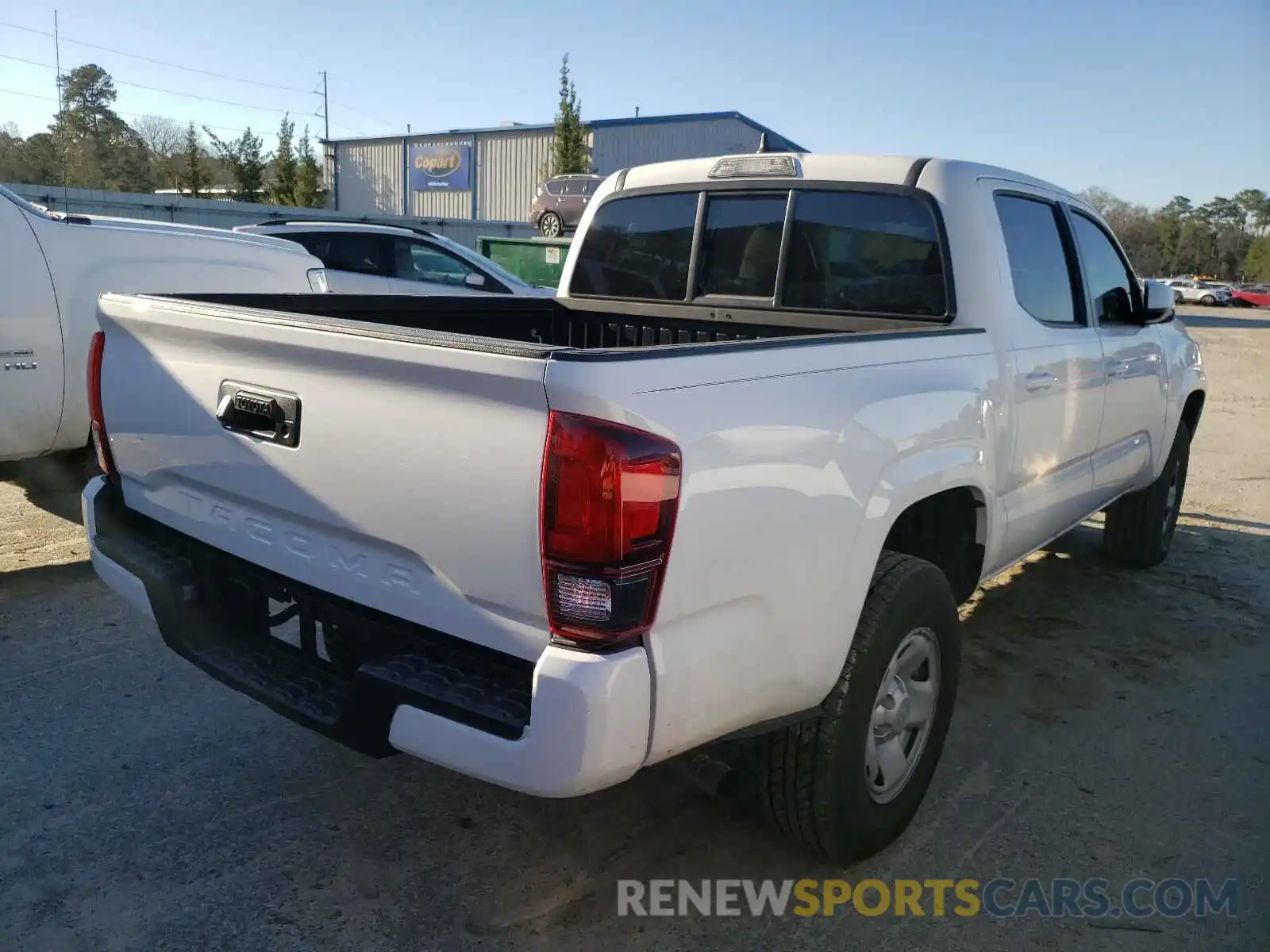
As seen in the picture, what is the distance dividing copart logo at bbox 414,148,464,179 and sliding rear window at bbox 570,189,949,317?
4342cm

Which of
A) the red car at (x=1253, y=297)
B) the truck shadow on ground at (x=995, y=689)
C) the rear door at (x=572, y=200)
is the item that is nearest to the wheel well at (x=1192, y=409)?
the truck shadow on ground at (x=995, y=689)

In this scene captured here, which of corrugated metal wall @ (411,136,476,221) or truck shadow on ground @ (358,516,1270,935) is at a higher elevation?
corrugated metal wall @ (411,136,476,221)

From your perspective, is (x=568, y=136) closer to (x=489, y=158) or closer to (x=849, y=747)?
(x=489, y=158)

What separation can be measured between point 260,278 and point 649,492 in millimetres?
5000

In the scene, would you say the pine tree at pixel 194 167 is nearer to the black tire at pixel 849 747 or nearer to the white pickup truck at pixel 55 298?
the white pickup truck at pixel 55 298

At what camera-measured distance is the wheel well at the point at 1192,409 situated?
6.07 metres

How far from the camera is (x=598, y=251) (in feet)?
15.3

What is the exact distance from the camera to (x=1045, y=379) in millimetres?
3805

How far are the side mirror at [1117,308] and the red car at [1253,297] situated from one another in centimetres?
5953

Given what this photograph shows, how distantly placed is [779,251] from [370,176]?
4899cm

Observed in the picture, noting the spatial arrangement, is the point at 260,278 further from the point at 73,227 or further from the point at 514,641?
the point at 514,641

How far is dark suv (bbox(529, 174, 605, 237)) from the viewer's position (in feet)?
91.7

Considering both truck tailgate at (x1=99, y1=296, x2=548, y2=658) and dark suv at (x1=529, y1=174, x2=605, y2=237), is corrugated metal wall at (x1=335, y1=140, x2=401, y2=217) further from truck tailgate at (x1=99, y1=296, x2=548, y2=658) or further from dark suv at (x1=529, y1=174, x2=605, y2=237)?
truck tailgate at (x1=99, y1=296, x2=548, y2=658)

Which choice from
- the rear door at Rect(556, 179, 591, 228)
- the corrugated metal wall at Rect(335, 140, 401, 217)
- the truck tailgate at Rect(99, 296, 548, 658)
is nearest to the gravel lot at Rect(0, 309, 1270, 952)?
the truck tailgate at Rect(99, 296, 548, 658)
